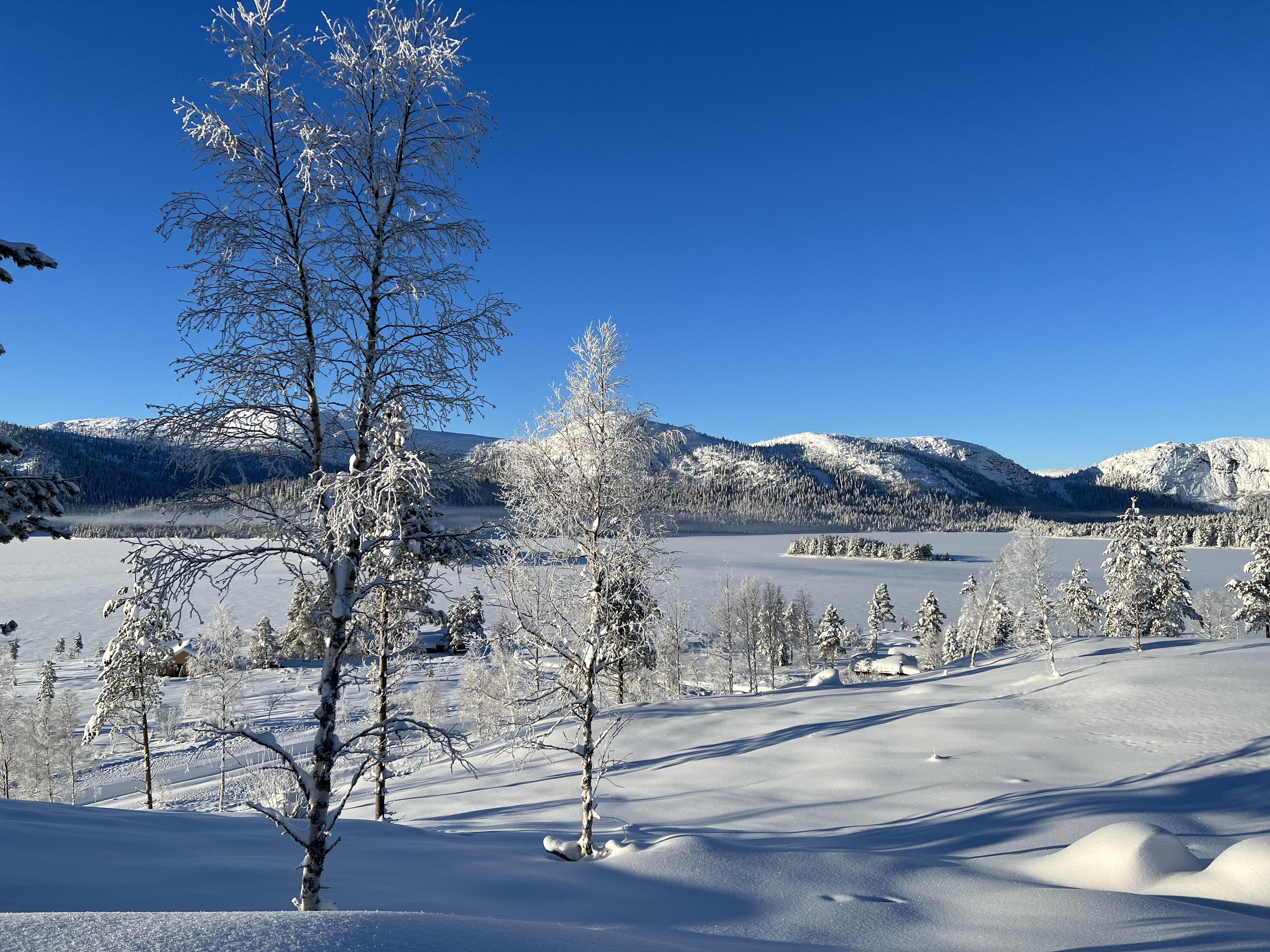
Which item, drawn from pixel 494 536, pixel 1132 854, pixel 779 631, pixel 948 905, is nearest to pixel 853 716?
pixel 1132 854

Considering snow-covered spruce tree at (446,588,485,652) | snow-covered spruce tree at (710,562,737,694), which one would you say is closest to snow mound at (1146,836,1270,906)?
snow-covered spruce tree at (446,588,485,652)

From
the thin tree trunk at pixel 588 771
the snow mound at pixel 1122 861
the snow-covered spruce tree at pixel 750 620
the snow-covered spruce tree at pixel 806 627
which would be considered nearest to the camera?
the snow mound at pixel 1122 861

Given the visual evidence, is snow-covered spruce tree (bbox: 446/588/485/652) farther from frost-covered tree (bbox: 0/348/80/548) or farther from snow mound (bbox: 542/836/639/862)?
frost-covered tree (bbox: 0/348/80/548)

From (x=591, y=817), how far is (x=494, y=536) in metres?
6.77

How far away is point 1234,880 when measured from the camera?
9.30m

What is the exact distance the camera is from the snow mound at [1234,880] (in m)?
9.10

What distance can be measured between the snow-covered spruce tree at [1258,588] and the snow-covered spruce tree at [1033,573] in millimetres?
19243

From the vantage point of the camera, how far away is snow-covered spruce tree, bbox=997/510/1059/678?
1394 inches

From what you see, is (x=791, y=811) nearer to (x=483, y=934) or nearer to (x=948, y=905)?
(x=948, y=905)

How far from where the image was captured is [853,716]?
27.2 m

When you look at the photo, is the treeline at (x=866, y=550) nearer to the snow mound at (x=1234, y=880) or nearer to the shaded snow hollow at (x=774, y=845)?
the shaded snow hollow at (x=774, y=845)

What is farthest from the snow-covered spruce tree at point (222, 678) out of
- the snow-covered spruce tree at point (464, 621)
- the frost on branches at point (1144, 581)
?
the frost on branches at point (1144, 581)

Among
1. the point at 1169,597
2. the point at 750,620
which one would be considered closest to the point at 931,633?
the point at 1169,597

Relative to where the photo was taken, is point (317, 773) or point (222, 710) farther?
point (222, 710)
